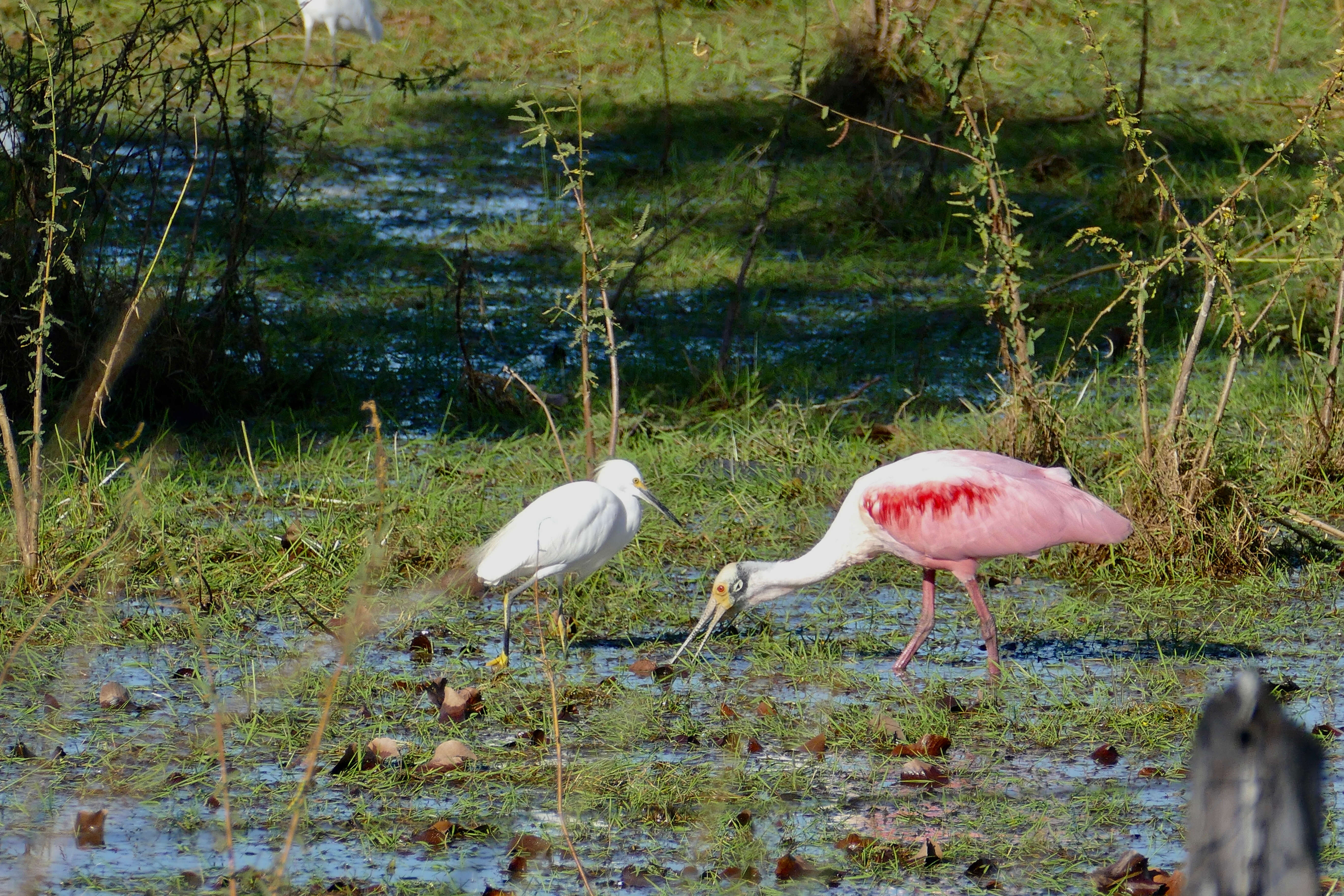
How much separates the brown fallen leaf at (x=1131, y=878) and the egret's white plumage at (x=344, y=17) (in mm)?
11547

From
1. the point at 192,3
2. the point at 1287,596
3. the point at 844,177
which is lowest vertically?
the point at 1287,596

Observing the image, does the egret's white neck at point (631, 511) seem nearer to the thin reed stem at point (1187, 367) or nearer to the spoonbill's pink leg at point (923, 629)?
the spoonbill's pink leg at point (923, 629)

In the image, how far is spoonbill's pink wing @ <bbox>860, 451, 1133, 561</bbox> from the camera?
515 centimetres

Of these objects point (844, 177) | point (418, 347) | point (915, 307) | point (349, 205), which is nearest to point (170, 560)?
point (418, 347)

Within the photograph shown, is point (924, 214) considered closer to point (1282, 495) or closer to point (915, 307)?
point (915, 307)

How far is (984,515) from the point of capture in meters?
5.17

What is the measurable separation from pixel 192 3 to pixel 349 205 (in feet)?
14.2

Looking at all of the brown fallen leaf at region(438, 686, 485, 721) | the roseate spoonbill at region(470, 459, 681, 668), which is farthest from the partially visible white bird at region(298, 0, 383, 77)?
the brown fallen leaf at region(438, 686, 485, 721)

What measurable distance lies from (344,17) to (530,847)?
37.7 feet

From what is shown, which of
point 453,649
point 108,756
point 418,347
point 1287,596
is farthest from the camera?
point 418,347

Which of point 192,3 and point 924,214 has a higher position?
point 192,3

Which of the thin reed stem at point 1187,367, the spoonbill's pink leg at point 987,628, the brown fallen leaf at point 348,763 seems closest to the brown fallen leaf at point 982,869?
the spoonbill's pink leg at point 987,628

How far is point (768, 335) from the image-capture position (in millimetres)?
9062

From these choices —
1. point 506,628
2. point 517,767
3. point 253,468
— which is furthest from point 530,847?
point 253,468
